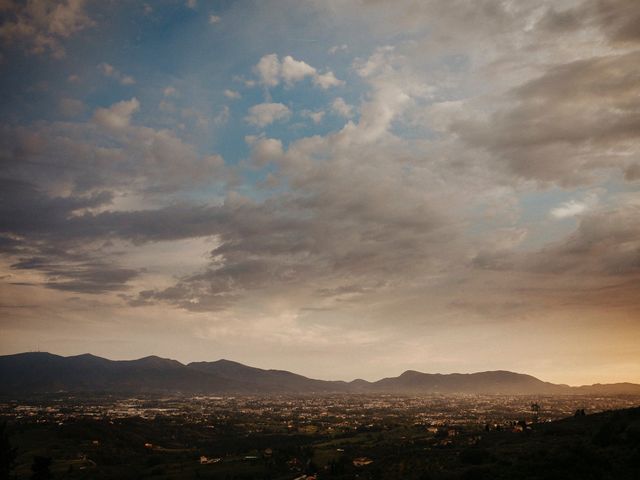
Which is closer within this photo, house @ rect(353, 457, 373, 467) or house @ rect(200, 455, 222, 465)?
house @ rect(353, 457, 373, 467)

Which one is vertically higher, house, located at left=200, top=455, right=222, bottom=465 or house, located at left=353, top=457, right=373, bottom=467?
house, located at left=353, top=457, right=373, bottom=467

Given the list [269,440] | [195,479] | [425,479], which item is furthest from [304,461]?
[425,479]

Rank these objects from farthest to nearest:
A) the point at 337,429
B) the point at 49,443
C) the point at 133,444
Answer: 1. the point at 337,429
2. the point at 133,444
3. the point at 49,443

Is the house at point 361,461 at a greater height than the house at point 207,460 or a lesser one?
greater

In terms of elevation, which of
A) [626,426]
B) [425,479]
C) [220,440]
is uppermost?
[626,426]

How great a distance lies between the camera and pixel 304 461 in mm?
127938

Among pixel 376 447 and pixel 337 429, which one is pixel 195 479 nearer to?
pixel 376 447

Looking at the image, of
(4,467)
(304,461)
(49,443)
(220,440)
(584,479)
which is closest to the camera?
(584,479)

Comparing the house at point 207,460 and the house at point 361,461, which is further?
the house at point 207,460

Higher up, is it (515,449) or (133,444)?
(515,449)

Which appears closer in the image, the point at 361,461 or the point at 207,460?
the point at 361,461

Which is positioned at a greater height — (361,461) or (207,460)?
(361,461)

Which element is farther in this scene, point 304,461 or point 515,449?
point 304,461

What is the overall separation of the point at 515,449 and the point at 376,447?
59.6 meters
